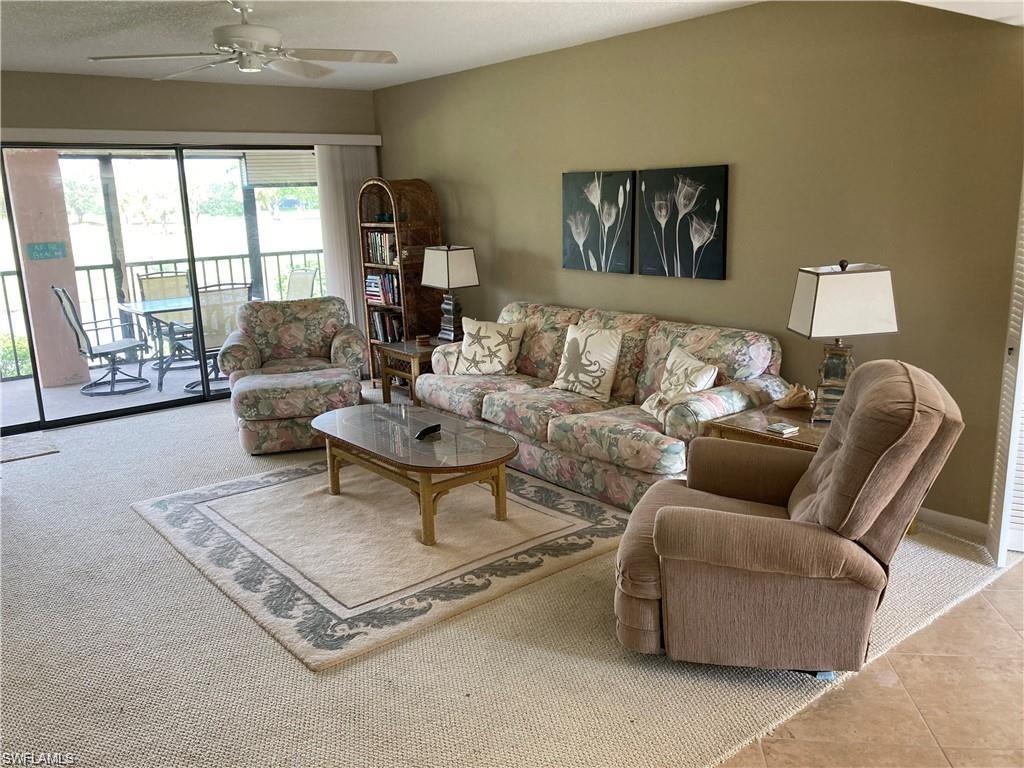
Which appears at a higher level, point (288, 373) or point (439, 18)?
point (439, 18)

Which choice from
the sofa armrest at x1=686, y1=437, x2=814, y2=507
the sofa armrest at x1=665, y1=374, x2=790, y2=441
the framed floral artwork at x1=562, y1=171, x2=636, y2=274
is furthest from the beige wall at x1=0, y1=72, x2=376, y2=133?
the sofa armrest at x1=686, y1=437, x2=814, y2=507

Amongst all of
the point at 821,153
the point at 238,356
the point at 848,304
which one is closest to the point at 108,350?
the point at 238,356

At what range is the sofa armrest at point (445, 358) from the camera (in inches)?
209

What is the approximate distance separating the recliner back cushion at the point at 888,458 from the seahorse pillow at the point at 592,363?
2.13 m

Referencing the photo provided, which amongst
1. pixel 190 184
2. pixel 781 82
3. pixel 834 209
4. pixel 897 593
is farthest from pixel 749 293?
pixel 190 184

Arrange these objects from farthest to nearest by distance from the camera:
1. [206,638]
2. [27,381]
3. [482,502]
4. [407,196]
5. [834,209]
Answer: [407,196], [27,381], [482,502], [834,209], [206,638]

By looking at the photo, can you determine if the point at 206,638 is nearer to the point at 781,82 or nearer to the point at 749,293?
the point at 749,293

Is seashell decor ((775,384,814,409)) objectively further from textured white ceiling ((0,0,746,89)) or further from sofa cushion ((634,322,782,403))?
textured white ceiling ((0,0,746,89))

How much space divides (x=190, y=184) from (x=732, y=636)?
5554mm

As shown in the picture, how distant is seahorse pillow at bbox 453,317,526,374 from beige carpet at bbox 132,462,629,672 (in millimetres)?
967

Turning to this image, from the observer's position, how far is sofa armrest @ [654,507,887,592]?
2.35 m

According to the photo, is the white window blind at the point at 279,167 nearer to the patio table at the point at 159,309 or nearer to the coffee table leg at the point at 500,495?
the patio table at the point at 159,309

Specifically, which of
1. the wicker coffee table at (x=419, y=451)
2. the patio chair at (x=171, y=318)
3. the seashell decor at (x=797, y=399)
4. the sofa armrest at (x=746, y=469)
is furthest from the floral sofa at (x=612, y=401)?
the patio chair at (x=171, y=318)

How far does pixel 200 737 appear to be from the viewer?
2.38 meters
